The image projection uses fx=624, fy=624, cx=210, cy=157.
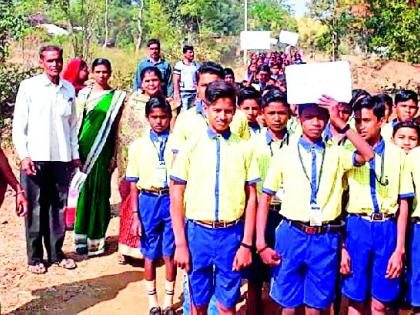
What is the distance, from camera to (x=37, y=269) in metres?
5.21

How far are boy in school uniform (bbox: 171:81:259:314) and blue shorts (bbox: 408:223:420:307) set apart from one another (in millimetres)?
995

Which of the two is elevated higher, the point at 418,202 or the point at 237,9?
the point at 237,9

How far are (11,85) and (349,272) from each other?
8.67 m

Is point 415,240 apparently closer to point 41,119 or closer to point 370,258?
point 370,258

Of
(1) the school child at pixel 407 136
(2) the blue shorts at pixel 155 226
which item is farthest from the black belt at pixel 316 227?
(2) the blue shorts at pixel 155 226

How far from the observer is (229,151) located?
134 inches

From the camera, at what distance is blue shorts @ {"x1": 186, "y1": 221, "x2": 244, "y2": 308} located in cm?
341

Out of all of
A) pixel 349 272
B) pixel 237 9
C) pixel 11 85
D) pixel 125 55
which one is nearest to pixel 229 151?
pixel 349 272

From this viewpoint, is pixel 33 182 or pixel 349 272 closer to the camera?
pixel 349 272

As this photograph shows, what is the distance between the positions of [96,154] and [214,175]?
252cm

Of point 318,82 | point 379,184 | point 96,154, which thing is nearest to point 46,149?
point 96,154

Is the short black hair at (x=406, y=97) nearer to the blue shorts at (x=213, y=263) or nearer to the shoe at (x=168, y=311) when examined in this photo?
the blue shorts at (x=213, y=263)

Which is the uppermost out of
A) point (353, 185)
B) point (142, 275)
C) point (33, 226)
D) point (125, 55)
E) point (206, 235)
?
point (125, 55)

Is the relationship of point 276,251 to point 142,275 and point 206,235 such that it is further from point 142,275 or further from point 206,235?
point 142,275
